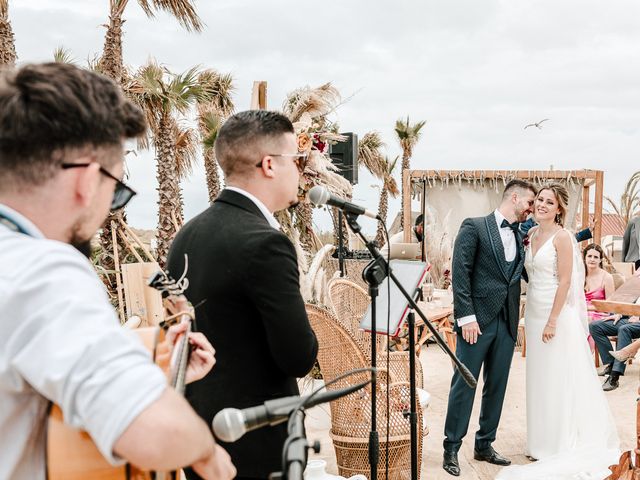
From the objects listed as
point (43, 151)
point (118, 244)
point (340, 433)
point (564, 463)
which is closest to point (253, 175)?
point (43, 151)

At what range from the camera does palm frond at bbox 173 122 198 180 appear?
12.0m

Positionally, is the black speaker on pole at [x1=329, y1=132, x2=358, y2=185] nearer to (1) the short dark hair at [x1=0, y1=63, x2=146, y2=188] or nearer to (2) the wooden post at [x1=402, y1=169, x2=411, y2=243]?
(2) the wooden post at [x1=402, y1=169, x2=411, y2=243]

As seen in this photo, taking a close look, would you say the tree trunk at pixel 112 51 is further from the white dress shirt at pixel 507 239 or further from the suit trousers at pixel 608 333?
the suit trousers at pixel 608 333

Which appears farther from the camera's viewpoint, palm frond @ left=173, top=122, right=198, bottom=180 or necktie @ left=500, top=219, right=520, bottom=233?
palm frond @ left=173, top=122, right=198, bottom=180

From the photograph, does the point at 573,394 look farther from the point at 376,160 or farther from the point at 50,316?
the point at 376,160

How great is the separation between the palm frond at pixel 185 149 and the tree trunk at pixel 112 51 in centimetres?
396

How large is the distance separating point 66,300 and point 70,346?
6 cm

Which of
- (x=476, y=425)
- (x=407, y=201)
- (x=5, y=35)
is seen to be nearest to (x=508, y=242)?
(x=476, y=425)

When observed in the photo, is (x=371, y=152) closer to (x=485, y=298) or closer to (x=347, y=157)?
(x=347, y=157)

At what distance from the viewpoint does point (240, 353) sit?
6.23 feet

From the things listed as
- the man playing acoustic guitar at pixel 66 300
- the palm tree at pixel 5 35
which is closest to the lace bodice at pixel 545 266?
the man playing acoustic guitar at pixel 66 300

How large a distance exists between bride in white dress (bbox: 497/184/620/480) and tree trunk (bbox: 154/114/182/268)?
5.12 meters

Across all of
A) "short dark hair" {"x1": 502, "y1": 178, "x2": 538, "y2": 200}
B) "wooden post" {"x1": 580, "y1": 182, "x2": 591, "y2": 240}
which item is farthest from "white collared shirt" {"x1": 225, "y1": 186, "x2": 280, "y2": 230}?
"wooden post" {"x1": 580, "y1": 182, "x2": 591, "y2": 240}

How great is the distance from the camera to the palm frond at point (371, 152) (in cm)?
1922
